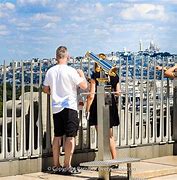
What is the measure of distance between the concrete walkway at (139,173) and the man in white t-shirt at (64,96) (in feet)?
0.95

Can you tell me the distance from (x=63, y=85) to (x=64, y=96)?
0.18 metres

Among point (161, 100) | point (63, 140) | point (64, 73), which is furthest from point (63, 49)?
point (161, 100)

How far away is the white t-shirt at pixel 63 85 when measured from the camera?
9227 millimetres

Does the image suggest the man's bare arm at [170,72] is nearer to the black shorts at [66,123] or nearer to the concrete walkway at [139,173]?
the concrete walkway at [139,173]

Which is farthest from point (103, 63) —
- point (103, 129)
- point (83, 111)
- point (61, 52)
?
point (83, 111)

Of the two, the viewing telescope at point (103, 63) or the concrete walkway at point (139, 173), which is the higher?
the viewing telescope at point (103, 63)

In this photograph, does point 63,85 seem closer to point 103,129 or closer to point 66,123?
point 66,123

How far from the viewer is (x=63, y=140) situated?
985 centimetres

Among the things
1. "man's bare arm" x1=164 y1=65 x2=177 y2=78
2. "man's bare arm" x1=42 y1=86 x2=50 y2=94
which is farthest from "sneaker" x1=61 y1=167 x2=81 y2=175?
"man's bare arm" x1=164 y1=65 x2=177 y2=78

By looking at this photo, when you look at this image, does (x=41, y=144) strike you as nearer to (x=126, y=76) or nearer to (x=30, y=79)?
(x=30, y=79)

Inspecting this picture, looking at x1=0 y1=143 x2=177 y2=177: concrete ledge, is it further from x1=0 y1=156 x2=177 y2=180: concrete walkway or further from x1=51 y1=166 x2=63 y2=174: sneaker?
x1=51 y1=166 x2=63 y2=174: sneaker

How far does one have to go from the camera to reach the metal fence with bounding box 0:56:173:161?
9.33 meters

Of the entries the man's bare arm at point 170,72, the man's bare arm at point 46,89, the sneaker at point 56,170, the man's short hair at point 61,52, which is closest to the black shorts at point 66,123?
the man's bare arm at point 46,89

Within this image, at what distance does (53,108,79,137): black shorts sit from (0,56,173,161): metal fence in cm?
45
